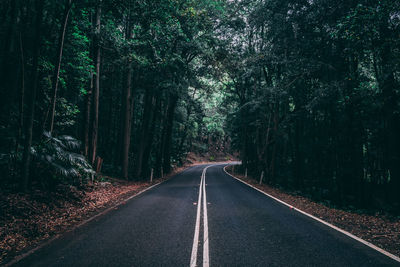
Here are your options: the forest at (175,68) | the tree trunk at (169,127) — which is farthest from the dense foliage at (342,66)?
the tree trunk at (169,127)

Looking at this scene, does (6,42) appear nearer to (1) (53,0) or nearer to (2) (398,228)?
(1) (53,0)

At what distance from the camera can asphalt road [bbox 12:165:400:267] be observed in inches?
159

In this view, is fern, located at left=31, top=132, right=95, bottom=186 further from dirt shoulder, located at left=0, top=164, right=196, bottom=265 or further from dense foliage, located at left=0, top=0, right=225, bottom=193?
dirt shoulder, located at left=0, top=164, right=196, bottom=265

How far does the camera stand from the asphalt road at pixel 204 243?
4035mm

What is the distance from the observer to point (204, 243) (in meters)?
4.89

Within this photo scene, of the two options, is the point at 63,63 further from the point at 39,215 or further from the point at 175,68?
the point at 39,215

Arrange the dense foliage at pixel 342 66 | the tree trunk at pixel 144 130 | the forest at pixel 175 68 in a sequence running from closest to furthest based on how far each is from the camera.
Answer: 1. the forest at pixel 175 68
2. the dense foliage at pixel 342 66
3. the tree trunk at pixel 144 130

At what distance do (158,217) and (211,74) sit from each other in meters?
14.2

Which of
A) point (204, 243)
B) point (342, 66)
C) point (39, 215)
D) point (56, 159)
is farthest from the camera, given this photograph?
point (342, 66)

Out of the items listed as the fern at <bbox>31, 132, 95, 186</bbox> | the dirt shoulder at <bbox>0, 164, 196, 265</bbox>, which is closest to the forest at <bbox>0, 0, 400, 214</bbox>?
the fern at <bbox>31, 132, 95, 186</bbox>

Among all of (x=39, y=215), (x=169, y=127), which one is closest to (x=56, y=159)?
(x=39, y=215)

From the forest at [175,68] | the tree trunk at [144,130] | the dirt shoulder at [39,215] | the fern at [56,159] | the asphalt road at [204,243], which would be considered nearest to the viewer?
the asphalt road at [204,243]

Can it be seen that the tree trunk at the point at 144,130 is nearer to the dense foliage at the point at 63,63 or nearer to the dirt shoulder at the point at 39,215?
the dense foliage at the point at 63,63

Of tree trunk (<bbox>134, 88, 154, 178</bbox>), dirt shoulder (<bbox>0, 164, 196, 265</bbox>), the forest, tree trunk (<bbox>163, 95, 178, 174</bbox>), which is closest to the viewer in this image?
dirt shoulder (<bbox>0, 164, 196, 265</bbox>)
